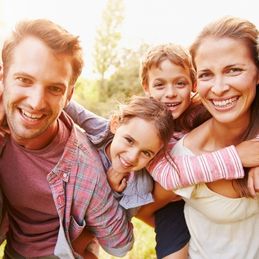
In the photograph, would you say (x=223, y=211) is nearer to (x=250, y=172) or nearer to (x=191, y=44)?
(x=250, y=172)

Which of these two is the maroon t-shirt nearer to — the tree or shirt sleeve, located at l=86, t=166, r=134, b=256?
shirt sleeve, located at l=86, t=166, r=134, b=256

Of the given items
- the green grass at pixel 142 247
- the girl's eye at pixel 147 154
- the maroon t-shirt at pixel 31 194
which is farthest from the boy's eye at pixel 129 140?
the green grass at pixel 142 247

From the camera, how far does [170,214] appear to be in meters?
2.84

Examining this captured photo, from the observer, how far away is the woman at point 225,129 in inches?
90.7

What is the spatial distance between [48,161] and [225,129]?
1051mm

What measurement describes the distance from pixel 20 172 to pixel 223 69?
4.26 feet

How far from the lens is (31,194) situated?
2615 mm

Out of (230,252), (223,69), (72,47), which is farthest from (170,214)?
(72,47)

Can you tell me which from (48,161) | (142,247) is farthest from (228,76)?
(142,247)

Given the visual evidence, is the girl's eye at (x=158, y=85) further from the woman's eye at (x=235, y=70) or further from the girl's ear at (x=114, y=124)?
the woman's eye at (x=235, y=70)

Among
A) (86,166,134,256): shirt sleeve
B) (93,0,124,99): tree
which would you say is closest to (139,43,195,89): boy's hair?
(86,166,134,256): shirt sleeve

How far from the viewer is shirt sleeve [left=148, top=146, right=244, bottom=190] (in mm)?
2271

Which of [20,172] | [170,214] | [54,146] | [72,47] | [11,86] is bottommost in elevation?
[170,214]

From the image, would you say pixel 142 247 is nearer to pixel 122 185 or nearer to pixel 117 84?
pixel 122 185
